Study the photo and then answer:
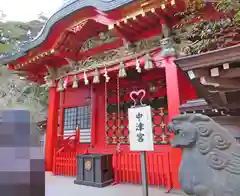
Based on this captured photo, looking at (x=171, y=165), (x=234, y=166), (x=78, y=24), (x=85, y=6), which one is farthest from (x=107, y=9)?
(x=234, y=166)

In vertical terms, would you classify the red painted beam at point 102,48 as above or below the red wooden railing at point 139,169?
above

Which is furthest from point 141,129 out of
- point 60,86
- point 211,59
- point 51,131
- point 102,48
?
point 51,131

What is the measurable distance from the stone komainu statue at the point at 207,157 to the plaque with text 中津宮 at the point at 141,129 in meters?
0.89

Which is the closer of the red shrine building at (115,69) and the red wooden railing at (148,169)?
the red shrine building at (115,69)

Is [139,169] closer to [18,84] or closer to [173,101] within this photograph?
[173,101]

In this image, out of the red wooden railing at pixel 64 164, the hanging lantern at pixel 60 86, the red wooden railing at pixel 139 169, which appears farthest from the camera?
the hanging lantern at pixel 60 86

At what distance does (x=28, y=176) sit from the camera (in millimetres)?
1387

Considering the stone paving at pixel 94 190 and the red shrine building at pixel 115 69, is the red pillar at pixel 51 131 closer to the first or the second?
the red shrine building at pixel 115 69

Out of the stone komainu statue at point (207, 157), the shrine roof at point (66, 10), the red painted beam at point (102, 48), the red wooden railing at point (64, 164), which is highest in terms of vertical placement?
the shrine roof at point (66, 10)

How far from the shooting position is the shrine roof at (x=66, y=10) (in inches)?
197

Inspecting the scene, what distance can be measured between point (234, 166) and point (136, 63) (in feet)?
12.6

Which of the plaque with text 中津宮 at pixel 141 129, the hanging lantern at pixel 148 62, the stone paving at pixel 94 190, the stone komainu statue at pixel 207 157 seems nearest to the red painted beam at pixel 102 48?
the hanging lantern at pixel 148 62

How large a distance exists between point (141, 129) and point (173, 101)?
180 centimetres

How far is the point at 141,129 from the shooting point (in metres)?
3.16
